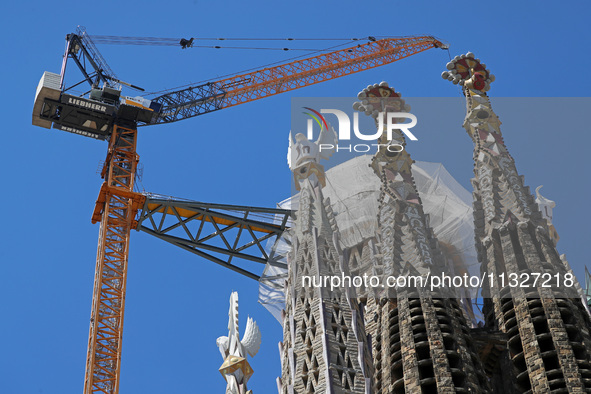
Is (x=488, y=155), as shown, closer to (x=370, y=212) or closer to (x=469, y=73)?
(x=469, y=73)

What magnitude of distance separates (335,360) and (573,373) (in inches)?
264

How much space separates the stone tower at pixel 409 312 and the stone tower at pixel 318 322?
87 cm

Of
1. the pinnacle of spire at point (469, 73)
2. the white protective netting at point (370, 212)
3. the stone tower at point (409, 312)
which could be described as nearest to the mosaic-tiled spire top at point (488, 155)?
the pinnacle of spire at point (469, 73)

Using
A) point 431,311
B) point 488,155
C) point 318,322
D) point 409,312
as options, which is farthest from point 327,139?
point 318,322

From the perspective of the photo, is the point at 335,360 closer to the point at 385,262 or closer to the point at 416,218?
the point at 385,262

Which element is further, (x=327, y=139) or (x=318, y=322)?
(x=327, y=139)

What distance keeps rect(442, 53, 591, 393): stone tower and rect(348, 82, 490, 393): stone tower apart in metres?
1.53

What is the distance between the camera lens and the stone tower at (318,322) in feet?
118

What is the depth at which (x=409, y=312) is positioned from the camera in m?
38.6

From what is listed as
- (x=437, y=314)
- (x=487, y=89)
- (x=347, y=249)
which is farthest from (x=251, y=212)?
(x=437, y=314)

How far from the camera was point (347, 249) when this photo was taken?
5212 cm

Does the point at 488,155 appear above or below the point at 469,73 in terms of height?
below

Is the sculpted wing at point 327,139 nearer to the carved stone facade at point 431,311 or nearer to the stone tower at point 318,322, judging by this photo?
the carved stone facade at point 431,311

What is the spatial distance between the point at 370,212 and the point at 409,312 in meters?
15.6
